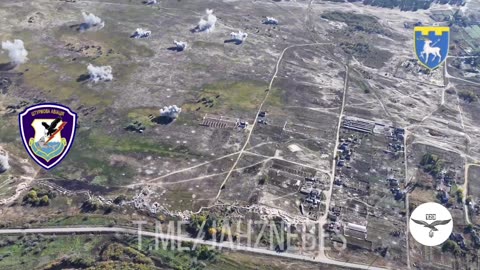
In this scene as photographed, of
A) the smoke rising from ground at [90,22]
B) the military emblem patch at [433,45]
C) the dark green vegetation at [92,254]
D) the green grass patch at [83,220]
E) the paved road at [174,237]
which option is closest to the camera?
the dark green vegetation at [92,254]

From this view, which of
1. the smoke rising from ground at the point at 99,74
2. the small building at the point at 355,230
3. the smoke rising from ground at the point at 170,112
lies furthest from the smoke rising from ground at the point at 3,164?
the small building at the point at 355,230

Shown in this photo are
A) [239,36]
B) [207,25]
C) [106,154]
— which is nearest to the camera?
[106,154]

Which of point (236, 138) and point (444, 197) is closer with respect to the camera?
point (444, 197)

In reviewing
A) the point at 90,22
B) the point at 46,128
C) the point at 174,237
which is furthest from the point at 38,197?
the point at 90,22

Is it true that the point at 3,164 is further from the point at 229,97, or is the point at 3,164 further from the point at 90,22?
the point at 90,22

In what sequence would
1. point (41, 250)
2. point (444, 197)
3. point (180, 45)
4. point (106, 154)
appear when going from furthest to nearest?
point (180, 45), point (106, 154), point (444, 197), point (41, 250)

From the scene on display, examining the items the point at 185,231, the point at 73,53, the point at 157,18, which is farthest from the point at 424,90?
the point at 73,53

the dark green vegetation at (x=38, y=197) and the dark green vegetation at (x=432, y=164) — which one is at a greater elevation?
the dark green vegetation at (x=432, y=164)

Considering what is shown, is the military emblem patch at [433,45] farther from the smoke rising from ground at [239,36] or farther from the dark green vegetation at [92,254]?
the dark green vegetation at [92,254]
